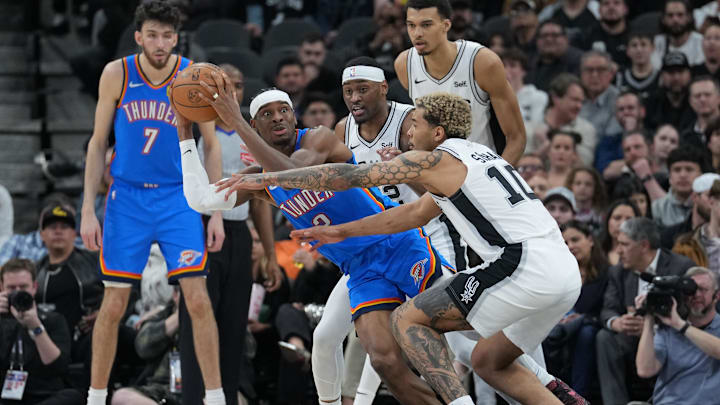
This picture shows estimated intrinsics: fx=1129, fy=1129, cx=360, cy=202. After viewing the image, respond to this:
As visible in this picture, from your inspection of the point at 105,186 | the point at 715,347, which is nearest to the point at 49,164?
the point at 105,186

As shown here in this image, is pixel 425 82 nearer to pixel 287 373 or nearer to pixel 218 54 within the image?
pixel 287 373

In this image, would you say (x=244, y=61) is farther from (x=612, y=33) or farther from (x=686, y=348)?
(x=686, y=348)

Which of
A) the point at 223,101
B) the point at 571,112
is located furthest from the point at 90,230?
the point at 571,112

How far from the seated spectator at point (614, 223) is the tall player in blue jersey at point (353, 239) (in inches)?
114

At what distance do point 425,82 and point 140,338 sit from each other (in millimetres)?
3194

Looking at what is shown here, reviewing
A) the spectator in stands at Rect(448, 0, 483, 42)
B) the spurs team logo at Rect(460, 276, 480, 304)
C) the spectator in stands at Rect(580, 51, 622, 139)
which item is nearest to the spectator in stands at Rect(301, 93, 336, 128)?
the spectator in stands at Rect(448, 0, 483, 42)

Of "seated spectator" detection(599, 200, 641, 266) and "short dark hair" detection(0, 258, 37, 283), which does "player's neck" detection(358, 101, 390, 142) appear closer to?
"seated spectator" detection(599, 200, 641, 266)

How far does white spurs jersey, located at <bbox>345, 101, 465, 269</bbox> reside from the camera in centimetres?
748

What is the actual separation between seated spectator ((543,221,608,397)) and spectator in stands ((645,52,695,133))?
269 cm

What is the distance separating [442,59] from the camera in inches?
306

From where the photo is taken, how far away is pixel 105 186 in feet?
35.1

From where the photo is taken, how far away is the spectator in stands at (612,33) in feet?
41.8

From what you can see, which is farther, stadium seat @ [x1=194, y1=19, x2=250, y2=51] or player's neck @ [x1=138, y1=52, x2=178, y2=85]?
stadium seat @ [x1=194, y1=19, x2=250, y2=51]

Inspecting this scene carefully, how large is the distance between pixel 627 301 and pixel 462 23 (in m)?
5.15
